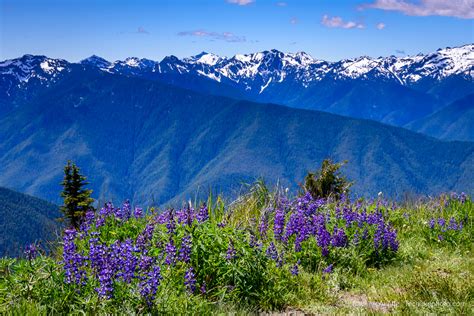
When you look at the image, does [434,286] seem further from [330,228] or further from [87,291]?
[87,291]

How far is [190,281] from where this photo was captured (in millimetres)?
6055

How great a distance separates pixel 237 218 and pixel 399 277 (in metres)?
3.13

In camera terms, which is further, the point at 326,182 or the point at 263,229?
the point at 326,182

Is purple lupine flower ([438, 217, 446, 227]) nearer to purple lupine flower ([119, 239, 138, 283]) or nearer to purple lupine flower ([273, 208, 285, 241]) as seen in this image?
purple lupine flower ([273, 208, 285, 241])

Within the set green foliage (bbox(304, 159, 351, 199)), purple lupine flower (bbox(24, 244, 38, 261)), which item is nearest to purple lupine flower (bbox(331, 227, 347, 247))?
purple lupine flower (bbox(24, 244, 38, 261))

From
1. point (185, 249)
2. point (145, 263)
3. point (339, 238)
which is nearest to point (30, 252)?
point (145, 263)

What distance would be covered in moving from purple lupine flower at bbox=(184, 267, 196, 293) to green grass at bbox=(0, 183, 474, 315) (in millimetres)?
101

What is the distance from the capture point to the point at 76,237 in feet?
25.3

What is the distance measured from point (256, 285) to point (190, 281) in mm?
1075

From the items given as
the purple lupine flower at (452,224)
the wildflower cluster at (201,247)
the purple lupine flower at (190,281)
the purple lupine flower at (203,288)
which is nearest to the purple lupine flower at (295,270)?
the wildflower cluster at (201,247)

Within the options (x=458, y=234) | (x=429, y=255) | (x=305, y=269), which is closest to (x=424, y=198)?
(x=458, y=234)

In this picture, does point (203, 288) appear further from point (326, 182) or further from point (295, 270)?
point (326, 182)

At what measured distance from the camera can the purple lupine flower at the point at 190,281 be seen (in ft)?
19.6

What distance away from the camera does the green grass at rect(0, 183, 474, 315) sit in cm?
560
